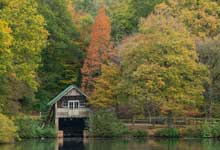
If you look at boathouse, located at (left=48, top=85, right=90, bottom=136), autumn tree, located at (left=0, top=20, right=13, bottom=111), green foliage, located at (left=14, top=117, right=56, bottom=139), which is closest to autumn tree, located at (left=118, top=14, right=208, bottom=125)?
boathouse, located at (left=48, top=85, right=90, bottom=136)

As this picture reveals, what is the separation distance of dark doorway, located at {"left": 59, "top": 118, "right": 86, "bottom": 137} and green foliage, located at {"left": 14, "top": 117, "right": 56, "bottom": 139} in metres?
5.07

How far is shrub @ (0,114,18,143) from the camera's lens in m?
49.2

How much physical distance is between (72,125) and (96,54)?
7.32 metres

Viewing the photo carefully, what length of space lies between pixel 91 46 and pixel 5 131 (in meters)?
17.9

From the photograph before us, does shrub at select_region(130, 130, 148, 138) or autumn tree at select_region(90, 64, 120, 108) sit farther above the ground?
autumn tree at select_region(90, 64, 120, 108)

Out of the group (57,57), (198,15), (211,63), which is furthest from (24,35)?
(198,15)

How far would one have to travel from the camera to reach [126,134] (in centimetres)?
5875

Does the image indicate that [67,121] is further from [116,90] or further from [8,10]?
[8,10]

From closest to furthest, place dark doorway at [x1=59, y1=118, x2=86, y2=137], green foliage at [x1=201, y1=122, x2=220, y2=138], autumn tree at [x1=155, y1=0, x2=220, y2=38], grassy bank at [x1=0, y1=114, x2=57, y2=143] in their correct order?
grassy bank at [x1=0, y1=114, x2=57, y2=143], green foliage at [x1=201, y1=122, x2=220, y2=138], dark doorway at [x1=59, y1=118, x2=86, y2=137], autumn tree at [x1=155, y1=0, x2=220, y2=38]

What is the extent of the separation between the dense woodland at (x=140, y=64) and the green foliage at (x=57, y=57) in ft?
4.38

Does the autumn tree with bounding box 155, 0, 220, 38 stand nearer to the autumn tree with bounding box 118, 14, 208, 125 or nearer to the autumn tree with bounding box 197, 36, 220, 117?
the autumn tree with bounding box 197, 36, 220, 117

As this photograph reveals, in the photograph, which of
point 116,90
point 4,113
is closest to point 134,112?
point 116,90

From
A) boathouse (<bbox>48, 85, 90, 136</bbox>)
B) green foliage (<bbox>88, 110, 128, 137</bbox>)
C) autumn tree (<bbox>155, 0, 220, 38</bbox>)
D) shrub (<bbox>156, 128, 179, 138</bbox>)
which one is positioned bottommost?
shrub (<bbox>156, 128, 179, 138</bbox>)

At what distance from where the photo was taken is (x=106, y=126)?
193 ft
